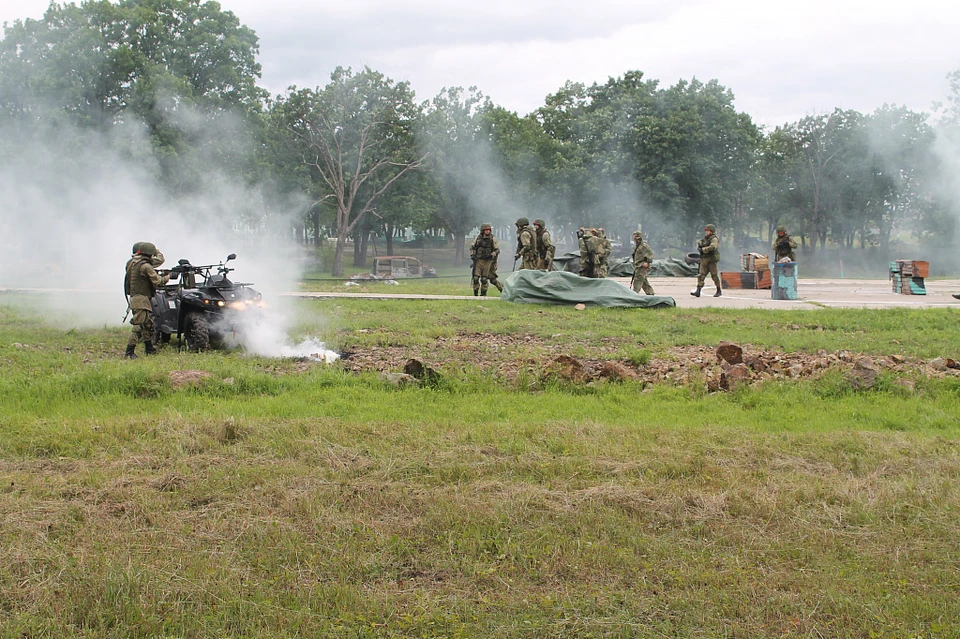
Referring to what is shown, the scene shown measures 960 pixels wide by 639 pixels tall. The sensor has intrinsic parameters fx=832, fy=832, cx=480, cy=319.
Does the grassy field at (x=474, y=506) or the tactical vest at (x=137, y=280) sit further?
the tactical vest at (x=137, y=280)

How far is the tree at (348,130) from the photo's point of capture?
133ft

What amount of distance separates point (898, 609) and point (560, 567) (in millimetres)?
1434

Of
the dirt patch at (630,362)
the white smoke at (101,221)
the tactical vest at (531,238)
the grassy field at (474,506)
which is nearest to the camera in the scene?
the grassy field at (474,506)

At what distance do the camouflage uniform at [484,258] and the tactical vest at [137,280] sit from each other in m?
9.11

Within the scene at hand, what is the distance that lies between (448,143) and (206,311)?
37.1 m

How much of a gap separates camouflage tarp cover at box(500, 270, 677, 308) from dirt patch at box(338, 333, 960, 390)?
15.5 ft

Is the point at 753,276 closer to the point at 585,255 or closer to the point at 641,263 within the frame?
the point at 585,255

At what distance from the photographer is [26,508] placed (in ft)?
15.4

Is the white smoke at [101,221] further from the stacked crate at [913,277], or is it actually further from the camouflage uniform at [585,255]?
the stacked crate at [913,277]

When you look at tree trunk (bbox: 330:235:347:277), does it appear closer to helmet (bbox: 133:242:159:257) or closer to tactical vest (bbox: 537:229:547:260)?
tactical vest (bbox: 537:229:547:260)

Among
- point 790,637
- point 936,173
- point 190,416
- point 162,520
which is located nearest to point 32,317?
point 190,416

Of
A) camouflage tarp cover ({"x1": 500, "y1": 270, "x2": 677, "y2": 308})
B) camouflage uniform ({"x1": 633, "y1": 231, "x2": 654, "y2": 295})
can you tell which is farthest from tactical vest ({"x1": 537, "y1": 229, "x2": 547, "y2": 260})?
camouflage tarp cover ({"x1": 500, "y1": 270, "x2": 677, "y2": 308})

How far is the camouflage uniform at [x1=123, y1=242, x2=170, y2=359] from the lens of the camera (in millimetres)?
10320

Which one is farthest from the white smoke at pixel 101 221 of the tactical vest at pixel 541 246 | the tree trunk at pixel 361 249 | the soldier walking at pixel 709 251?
the tree trunk at pixel 361 249
